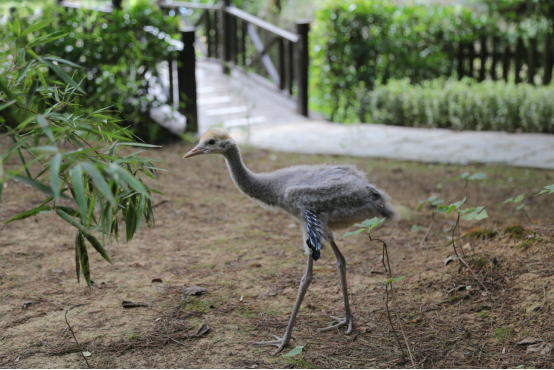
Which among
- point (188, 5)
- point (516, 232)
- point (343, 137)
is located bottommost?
point (343, 137)

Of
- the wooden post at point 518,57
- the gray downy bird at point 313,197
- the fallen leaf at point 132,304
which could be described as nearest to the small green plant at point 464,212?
the gray downy bird at point 313,197

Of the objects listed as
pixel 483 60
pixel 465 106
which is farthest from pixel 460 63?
pixel 465 106

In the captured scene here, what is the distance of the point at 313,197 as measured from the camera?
339cm

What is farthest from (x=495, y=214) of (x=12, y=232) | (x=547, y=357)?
(x=12, y=232)

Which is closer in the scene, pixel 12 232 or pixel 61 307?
pixel 61 307

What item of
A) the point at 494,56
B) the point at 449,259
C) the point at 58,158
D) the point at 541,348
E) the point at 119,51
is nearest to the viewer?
the point at 58,158

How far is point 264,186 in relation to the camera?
144 inches

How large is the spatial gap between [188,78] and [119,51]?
1.24 meters

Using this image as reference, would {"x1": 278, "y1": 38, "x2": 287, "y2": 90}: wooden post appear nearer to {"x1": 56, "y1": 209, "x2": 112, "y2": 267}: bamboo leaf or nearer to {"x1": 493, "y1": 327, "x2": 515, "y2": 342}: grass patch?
{"x1": 493, "y1": 327, "x2": 515, "y2": 342}: grass patch

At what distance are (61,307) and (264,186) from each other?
1.68 metres

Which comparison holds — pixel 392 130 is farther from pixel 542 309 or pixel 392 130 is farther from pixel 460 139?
pixel 542 309

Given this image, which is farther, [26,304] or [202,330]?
[26,304]

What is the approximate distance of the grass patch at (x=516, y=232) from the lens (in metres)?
4.23

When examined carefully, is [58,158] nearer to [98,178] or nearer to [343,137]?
[98,178]
